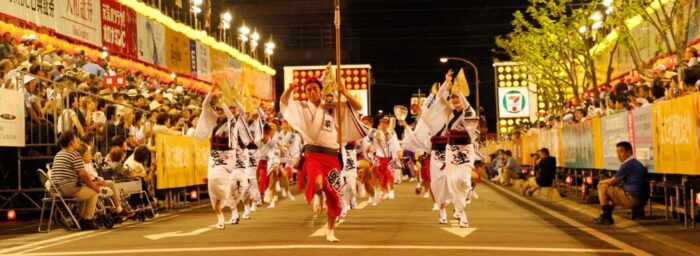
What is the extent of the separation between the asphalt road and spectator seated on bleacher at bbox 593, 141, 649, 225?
0.52 metres

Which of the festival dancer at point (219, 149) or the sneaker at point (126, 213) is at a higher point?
the festival dancer at point (219, 149)

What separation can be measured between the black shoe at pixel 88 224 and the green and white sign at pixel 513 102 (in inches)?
1644

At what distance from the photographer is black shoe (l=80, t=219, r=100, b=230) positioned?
1573cm

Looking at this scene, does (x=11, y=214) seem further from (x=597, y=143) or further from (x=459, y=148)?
(x=597, y=143)

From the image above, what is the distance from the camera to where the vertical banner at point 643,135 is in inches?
617

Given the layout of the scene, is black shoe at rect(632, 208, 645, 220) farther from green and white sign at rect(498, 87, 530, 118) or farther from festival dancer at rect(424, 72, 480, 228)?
green and white sign at rect(498, 87, 530, 118)

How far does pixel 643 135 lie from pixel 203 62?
3176 centimetres

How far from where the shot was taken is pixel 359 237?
1282 centimetres

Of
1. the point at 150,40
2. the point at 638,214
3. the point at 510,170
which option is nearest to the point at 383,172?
the point at 510,170

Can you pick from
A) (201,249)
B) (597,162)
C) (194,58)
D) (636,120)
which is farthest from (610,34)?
(201,249)

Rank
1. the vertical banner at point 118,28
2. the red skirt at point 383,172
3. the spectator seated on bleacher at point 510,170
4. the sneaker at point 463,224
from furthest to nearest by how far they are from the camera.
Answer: the vertical banner at point 118,28 → the spectator seated on bleacher at point 510,170 → the red skirt at point 383,172 → the sneaker at point 463,224

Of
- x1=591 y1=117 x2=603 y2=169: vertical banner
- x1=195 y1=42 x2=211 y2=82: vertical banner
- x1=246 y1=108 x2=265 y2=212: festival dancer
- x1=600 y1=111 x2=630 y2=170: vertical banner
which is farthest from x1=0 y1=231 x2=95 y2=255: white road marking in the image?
x1=195 y1=42 x2=211 y2=82: vertical banner

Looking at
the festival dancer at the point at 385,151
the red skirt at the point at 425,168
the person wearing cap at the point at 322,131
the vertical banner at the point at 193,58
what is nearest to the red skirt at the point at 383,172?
the festival dancer at the point at 385,151

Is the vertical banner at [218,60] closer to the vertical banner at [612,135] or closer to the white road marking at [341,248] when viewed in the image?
the vertical banner at [612,135]
